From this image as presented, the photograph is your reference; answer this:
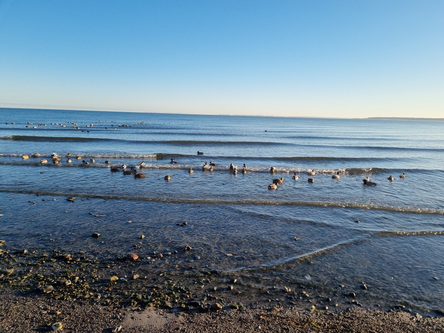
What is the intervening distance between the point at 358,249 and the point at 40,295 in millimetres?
8731

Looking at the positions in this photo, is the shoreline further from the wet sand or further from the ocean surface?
the ocean surface

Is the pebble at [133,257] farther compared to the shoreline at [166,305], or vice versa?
the pebble at [133,257]

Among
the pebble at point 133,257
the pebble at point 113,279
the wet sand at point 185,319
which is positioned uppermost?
the pebble at point 133,257

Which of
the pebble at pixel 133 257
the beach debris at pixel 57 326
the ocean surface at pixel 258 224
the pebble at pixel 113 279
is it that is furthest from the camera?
the pebble at pixel 133 257

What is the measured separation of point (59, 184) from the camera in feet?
50.7

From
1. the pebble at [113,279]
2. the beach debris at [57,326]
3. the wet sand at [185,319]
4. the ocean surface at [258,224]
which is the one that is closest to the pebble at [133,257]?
the ocean surface at [258,224]

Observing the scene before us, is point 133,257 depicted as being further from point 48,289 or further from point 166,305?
point 166,305

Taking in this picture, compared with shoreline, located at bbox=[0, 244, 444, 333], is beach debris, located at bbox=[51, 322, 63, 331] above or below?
above

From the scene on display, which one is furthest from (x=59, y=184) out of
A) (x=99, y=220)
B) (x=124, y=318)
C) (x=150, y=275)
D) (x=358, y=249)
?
(x=358, y=249)

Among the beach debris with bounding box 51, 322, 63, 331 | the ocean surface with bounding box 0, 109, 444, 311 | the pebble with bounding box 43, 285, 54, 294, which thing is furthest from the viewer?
the ocean surface with bounding box 0, 109, 444, 311

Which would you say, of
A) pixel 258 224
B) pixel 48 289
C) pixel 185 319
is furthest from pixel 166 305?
pixel 258 224

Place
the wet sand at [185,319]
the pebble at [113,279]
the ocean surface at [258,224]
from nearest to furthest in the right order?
the wet sand at [185,319] < the pebble at [113,279] < the ocean surface at [258,224]

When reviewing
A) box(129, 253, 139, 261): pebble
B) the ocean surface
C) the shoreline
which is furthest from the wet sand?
box(129, 253, 139, 261): pebble

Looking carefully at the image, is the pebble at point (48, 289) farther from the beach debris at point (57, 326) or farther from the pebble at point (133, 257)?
the pebble at point (133, 257)
